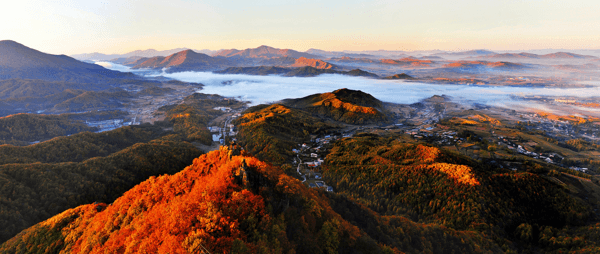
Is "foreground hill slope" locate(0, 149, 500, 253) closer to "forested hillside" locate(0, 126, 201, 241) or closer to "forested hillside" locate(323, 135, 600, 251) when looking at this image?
"forested hillside" locate(323, 135, 600, 251)

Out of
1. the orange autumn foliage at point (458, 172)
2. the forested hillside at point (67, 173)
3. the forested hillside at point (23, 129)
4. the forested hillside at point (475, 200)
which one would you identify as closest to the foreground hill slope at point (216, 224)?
the forested hillside at point (475, 200)

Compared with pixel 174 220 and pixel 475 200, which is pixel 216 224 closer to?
pixel 174 220

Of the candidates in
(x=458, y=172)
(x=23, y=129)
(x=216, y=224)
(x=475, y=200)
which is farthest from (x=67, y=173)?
(x=23, y=129)

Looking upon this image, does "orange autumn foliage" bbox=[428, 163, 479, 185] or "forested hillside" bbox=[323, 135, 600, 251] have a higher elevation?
"orange autumn foliage" bbox=[428, 163, 479, 185]

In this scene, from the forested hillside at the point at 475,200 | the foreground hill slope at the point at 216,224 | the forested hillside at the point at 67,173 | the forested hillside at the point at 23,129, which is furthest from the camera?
the forested hillside at the point at 23,129

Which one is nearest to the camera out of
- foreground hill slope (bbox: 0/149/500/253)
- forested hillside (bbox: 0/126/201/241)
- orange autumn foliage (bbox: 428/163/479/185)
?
foreground hill slope (bbox: 0/149/500/253)

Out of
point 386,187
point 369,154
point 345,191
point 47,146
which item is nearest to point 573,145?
point 369,154

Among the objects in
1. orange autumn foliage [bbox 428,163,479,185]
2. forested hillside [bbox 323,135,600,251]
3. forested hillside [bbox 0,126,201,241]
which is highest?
forested hillside [bbox 0,126,201,241]

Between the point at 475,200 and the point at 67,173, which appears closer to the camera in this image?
the point at 475,200

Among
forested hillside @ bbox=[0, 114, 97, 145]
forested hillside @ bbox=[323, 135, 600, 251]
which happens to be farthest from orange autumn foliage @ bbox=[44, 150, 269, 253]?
forested hillside @ bbox=[0, 114, 97, 145]

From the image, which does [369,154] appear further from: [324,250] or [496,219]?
[324,250]

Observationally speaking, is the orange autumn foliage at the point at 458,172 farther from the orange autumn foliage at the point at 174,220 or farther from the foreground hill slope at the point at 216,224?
the orange autumn foliage at the point at 174,220
